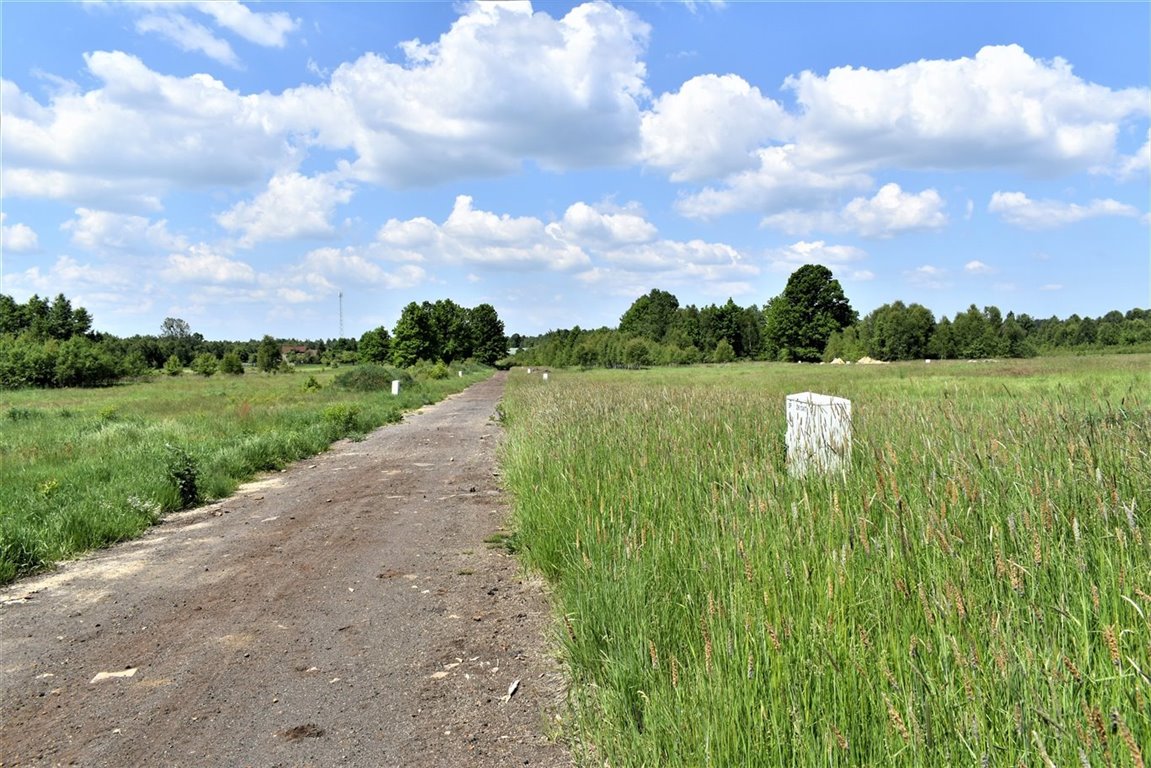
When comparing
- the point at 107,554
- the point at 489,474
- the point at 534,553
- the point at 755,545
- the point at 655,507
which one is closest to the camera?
the point at 755,545

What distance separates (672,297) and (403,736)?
141 meters

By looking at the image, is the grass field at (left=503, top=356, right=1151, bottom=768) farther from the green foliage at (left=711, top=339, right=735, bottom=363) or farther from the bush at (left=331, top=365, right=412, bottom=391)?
the green foliage at (left=711, top=339, right=735, bottom=363)

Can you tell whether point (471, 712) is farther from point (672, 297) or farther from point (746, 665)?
point (672, 297)

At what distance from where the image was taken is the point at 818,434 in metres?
5.43

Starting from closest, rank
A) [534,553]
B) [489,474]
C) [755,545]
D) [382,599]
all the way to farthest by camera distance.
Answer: [755,545] → [382,599] → [534,553] → [489,474]

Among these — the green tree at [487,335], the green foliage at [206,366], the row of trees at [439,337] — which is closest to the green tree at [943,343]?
the row of trees at [439,337]

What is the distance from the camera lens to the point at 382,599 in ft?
18.3

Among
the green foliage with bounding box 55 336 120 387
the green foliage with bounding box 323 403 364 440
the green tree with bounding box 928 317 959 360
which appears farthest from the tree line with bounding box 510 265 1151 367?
the green foliage with bounding box 323 403 364 440

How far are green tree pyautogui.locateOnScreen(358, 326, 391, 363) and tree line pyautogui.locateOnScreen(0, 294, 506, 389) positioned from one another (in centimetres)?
15

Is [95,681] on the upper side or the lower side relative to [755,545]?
lower

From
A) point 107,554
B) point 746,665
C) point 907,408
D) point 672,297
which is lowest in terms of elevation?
point 107,554

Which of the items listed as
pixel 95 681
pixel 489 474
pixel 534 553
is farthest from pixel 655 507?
pixel 489 474

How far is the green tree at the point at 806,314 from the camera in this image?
316 ft

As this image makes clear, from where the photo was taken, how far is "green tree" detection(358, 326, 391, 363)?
347 feet
